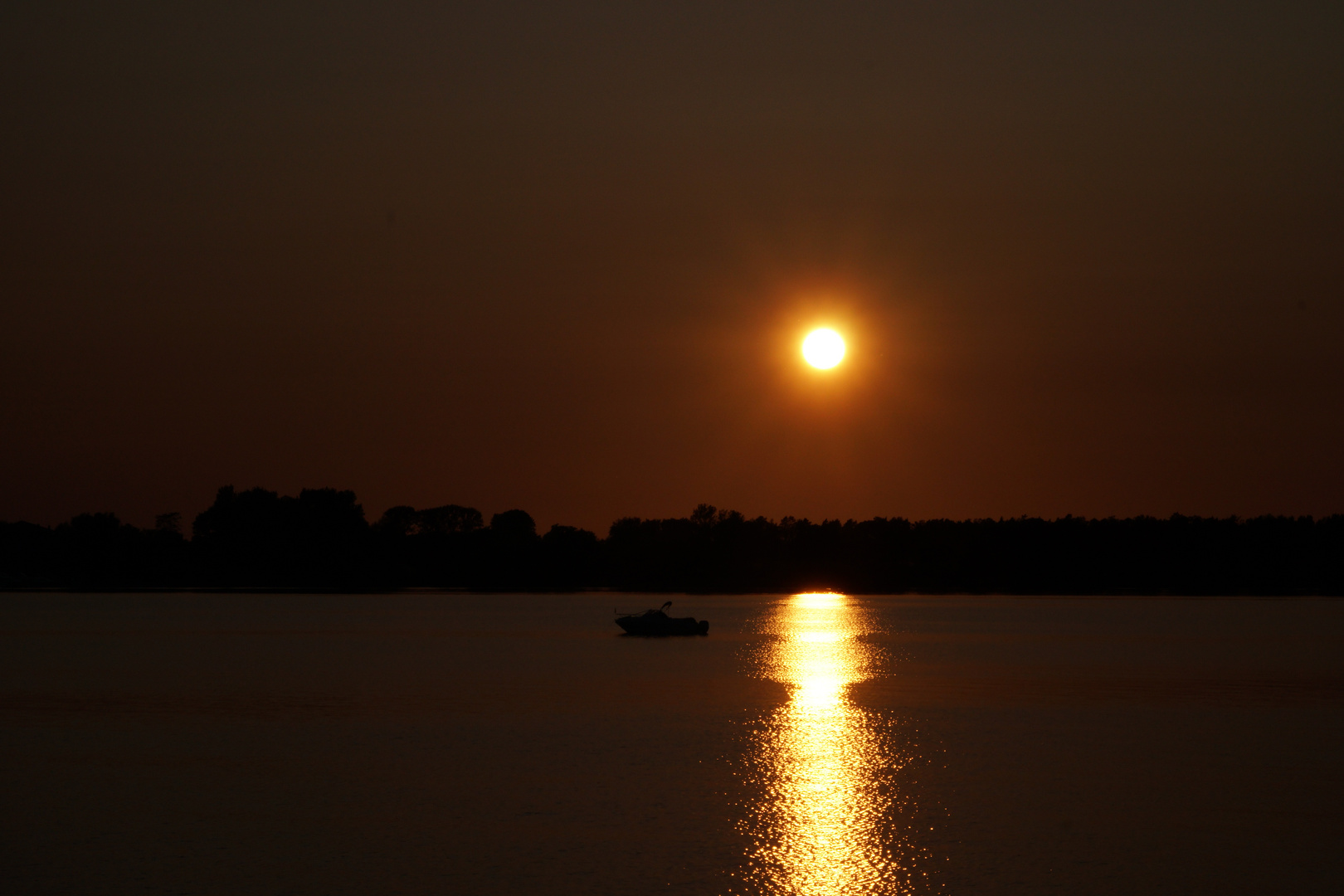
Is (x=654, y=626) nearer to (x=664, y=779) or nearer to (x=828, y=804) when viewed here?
(x=664, y=779)

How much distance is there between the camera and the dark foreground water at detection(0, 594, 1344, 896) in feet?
90.3

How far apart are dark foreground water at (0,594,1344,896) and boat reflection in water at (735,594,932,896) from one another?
13 centimetres

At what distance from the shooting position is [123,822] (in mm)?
31797

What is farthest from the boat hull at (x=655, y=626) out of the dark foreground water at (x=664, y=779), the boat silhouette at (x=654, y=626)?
the dark foreground water at (x=664, y=779)

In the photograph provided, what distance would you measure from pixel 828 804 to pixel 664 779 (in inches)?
Result: 222

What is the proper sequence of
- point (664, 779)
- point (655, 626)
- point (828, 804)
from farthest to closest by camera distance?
point (655, 626)
point (664, 779)
point (828, 804)

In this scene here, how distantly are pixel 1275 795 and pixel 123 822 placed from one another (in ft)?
95.0

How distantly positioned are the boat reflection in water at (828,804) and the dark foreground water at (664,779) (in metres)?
0.13

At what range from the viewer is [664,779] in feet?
127

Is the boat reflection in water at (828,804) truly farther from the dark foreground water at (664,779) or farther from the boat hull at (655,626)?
the boat hull at (655,626)

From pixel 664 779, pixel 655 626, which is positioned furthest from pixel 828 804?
pixel 655 626

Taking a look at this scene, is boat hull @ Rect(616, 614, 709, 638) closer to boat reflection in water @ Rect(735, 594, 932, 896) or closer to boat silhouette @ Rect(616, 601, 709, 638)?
boat silhouette @ Rect(616, 601, 709, 638)

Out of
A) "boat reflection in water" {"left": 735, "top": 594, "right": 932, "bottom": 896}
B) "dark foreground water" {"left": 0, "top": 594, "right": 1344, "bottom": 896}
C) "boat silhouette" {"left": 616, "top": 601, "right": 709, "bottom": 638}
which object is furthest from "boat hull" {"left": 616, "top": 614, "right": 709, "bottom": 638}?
"boat reflection in water" {"left": 735, "top": 594, "right": 932, "bottom": 896}

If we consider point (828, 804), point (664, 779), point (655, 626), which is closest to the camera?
point (828, 804)
